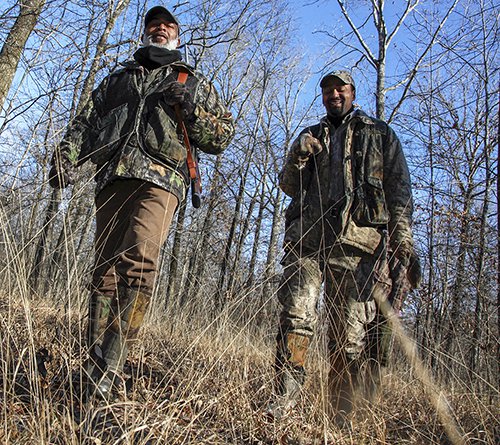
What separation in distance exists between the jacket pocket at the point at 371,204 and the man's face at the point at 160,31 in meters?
1.48

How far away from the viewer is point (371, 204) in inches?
105

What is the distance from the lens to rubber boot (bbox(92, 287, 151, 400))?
195cm

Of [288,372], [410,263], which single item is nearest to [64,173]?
[288,372]

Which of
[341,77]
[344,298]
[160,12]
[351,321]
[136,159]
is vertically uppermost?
[160,12]

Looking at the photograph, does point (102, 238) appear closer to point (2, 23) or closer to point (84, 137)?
point (84, 137)

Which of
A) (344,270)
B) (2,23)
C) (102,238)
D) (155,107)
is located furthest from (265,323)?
(2,23)

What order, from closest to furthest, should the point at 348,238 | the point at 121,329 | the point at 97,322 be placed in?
the point at 121,329 → the point at 97,322 → the point at 348,238

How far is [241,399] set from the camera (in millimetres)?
2070

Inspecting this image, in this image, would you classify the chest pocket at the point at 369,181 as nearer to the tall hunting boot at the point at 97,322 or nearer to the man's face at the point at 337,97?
the man's face at the point at 337,97

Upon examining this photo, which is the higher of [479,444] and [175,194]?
[175,194]

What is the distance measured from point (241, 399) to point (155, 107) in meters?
1.58

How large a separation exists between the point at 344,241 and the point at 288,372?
31.4 inches

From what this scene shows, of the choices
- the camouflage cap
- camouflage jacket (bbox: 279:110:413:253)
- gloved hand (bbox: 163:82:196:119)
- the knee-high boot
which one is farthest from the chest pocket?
the knee-high boot

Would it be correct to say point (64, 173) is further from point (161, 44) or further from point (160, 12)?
point (160, 12)
